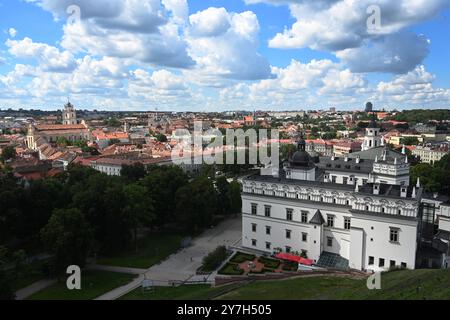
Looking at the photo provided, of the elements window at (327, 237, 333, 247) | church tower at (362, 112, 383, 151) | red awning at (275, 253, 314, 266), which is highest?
church tower at (362, 112, 383, 151)

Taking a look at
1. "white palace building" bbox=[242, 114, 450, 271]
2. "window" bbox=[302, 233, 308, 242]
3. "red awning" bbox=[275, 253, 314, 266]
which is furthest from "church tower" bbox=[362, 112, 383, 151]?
"red awning" bbox=[275, 253, 314, 266]

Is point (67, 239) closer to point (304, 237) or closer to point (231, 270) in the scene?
point (231, 270)

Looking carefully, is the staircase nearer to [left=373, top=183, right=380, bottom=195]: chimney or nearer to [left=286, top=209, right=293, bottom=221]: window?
[left=286, top=209, right=293, bottom=221]: window

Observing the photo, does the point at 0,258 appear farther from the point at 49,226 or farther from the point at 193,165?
the point at 193,165

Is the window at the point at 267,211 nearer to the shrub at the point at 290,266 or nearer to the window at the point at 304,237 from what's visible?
the window at the point at 304,237

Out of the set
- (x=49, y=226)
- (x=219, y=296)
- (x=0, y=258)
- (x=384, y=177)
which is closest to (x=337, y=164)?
(x=384, y=177)
